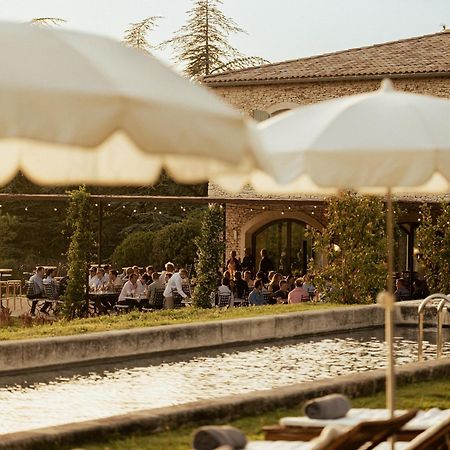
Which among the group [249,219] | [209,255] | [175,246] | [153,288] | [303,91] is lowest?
[153,288]

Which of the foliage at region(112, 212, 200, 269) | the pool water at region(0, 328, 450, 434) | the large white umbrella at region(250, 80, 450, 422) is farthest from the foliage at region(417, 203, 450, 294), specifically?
the large white umbrella at region(250, 80, 450, 422)

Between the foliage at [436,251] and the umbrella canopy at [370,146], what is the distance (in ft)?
64.8

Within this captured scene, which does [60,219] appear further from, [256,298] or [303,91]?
[256,298]

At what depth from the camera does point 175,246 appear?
43.1 metres

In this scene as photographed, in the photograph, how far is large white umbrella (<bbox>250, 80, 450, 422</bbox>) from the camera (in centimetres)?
742

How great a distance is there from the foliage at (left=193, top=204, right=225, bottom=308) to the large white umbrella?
54.7 feet

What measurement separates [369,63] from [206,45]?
77.1ft

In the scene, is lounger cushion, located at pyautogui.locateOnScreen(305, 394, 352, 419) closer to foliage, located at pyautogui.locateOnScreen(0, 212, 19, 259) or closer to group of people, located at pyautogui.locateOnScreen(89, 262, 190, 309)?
group of people, located at pyautogui.locateOnScreen(89, 262, 190, 309)

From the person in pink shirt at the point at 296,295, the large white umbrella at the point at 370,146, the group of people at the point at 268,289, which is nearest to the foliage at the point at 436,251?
the group of people at the point at 268,289

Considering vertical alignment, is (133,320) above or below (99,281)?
below

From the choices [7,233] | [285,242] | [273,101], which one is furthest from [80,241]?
[7,233]

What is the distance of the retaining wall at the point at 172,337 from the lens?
14336mm

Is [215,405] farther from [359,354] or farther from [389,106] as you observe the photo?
[359,354]

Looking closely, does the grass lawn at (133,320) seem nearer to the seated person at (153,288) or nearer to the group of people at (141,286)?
the group of people at (141,286)
